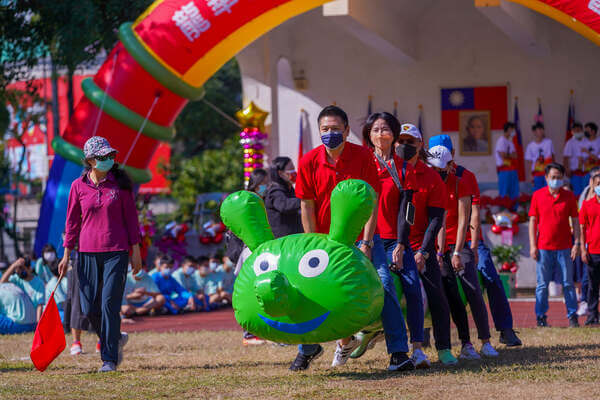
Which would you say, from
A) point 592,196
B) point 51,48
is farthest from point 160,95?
point 592,196

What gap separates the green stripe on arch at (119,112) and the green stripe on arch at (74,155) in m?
0.55

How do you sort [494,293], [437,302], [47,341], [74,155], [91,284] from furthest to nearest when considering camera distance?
[74,155]
[494,293]
[91,284]
[47,341]
[437,302]

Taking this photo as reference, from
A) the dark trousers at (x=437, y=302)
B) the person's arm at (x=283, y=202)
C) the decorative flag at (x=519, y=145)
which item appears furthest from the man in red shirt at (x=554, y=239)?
the decorative flag at (x=519, y=145)

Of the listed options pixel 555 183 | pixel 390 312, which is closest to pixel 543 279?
pixel 555 183

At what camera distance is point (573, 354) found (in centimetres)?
714

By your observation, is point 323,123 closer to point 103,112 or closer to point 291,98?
point 103,112

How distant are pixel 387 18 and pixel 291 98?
270 cm

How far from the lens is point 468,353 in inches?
280

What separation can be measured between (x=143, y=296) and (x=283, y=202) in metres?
5.75

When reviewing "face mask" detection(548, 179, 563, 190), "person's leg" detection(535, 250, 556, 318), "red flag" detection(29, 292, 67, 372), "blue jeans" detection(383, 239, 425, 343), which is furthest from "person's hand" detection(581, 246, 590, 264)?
"red flag" detection(29, 292, 67, 372)

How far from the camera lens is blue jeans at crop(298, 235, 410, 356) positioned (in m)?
6.18

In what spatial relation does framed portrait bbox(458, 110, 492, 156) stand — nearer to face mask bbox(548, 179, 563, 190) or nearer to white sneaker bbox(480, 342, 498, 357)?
face mask bbox(548, 179, 563, 190)

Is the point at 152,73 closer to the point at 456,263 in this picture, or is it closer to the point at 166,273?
the point at 166,273

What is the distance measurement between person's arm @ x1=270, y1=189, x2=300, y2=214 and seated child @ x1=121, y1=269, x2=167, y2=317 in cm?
541
